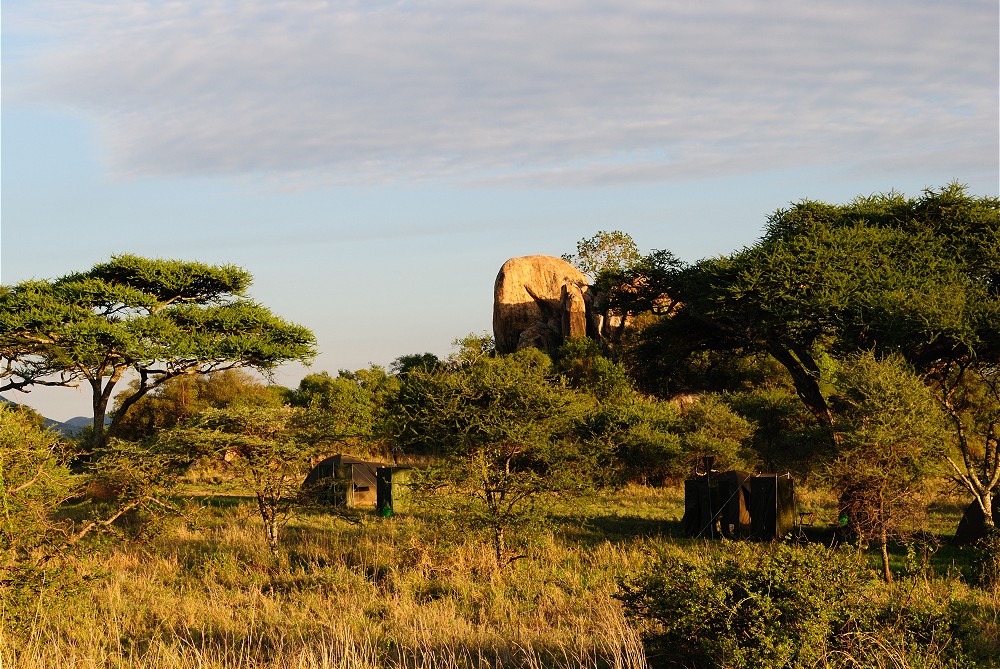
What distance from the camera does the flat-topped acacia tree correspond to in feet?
108

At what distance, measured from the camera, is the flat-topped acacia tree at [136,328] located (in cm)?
3284

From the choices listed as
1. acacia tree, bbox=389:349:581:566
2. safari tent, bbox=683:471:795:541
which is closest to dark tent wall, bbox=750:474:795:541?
safari tent, bbox=683:471:795:541

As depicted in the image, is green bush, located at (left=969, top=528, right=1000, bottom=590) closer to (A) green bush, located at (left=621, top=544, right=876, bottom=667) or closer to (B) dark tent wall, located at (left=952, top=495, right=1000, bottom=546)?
(B) dark tent wall, located at (left=952, top=495, right=1000, bottom=546)

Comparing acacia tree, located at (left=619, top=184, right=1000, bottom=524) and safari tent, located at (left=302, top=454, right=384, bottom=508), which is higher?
acacia tree, located at (left=619, top=184, right=1000, bottom=524)

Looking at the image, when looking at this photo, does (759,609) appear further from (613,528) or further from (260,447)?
(613,528)

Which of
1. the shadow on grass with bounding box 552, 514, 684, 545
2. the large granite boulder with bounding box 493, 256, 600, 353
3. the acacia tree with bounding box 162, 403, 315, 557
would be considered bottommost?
the shadow on grass with bounding box 552, 514, 684, 545

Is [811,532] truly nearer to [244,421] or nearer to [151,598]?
[244,421]

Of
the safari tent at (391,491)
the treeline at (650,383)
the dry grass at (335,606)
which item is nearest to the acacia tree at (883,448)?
the treeline at (650,383)

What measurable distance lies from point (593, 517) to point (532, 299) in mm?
41514

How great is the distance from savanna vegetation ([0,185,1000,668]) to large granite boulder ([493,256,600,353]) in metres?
30.1

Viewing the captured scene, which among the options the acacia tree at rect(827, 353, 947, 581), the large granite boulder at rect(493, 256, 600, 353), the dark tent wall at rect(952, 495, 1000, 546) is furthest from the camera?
the large granite boulder at rect(493, 256, 600, 353)

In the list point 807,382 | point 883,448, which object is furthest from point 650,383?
point 883,448

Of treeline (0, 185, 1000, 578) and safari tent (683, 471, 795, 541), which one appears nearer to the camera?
treeline (0, 185, 1000, 578)

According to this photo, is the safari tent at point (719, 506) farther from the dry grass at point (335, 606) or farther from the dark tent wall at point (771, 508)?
the dry grass at point (335, 606)
